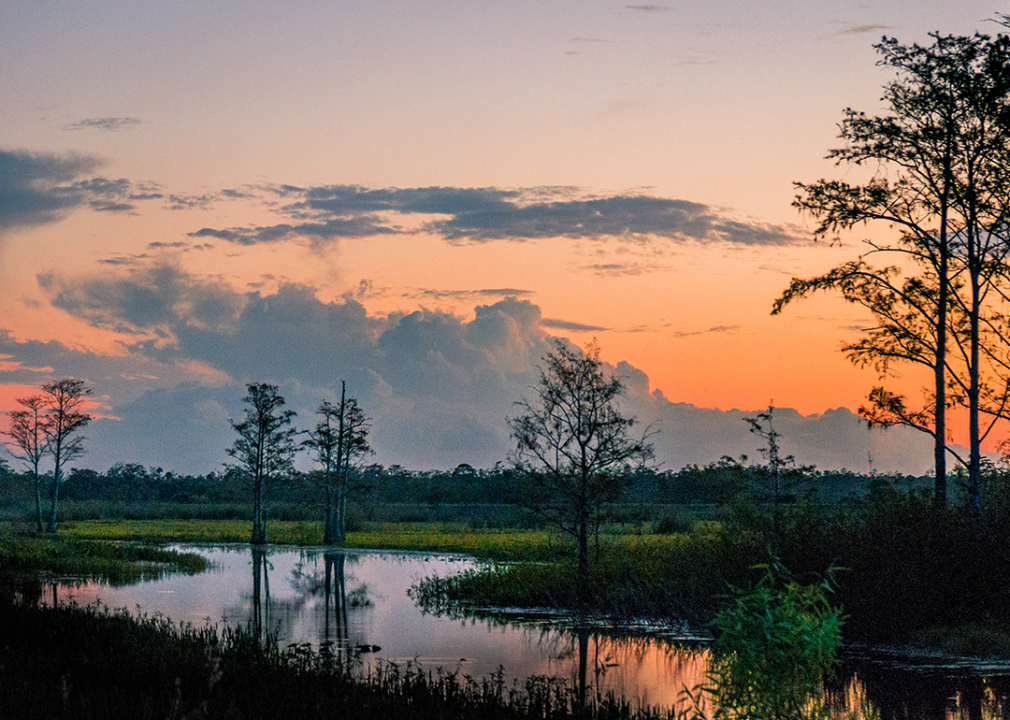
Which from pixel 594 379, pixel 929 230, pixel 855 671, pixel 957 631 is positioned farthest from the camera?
pixel 594 379

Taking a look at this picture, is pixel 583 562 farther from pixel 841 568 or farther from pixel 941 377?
pixel 841 568

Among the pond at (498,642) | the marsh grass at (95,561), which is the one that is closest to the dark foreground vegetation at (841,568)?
the pond at (498,642)

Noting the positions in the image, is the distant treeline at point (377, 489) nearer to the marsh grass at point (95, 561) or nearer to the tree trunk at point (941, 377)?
the marsh grass at point (95, 561)

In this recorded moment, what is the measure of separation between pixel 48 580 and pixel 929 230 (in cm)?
2945

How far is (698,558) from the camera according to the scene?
77.4 ft

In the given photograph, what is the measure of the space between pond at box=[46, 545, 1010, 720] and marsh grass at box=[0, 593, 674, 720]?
1948mm

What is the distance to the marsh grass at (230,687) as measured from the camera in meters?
11.9

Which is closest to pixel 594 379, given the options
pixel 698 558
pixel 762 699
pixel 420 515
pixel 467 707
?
pixel 698 558

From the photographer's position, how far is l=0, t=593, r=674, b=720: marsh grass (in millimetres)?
11930

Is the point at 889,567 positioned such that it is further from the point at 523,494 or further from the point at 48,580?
the point at 48,580

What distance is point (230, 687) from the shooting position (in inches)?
531

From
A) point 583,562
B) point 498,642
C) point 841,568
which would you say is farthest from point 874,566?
point 841,568

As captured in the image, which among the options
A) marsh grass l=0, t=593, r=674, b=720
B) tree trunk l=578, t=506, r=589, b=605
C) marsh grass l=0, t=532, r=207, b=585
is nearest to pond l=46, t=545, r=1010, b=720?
tree trunk l=578, t=506, r=589, b=605

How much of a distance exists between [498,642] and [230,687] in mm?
8918
